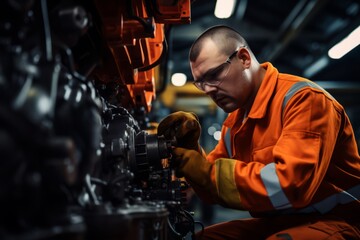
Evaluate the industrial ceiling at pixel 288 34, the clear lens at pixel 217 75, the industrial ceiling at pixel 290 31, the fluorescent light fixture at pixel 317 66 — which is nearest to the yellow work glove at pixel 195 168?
the clear lens at pixel 217 75

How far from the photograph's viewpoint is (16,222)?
2.30 ft

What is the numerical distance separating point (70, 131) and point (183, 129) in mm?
1168

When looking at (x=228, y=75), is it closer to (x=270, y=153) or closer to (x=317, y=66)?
(x=270, y=153)

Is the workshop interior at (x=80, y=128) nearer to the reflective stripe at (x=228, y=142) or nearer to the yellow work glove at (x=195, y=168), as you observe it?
the yellow work glove at (x=195, y=168)

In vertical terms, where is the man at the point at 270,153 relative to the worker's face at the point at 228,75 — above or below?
below

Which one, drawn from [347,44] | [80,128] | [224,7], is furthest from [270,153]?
[347,44]

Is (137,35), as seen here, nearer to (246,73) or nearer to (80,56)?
(80,56)

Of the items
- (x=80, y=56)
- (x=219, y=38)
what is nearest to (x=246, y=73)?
(x=219, y=38)

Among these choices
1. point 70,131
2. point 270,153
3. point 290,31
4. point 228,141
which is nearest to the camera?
point 70,131

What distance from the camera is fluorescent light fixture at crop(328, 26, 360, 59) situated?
479 cm

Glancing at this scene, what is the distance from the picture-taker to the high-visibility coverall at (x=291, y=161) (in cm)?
156

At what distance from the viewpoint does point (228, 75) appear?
2039mm

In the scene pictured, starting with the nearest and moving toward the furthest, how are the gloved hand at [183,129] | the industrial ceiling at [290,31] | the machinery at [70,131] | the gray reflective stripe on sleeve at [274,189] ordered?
the machinery at [70,131]
the gray reflective stripe on sleeve at [274,189]
the gloved hand at [183,129]
the industrial ceiling at [290,31]

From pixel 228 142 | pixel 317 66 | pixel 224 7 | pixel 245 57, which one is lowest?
pixel 228 142
